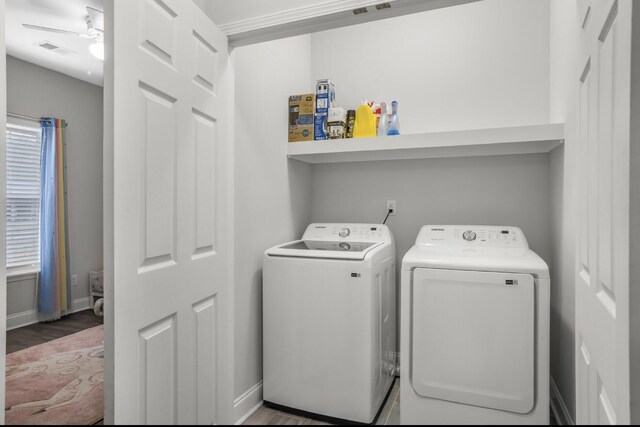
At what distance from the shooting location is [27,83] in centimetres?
364

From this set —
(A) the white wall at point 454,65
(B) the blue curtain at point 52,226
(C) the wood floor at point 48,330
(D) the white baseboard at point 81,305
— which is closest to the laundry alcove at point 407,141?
(A) the white wall at point 454,65

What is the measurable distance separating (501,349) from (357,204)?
133 centimetres

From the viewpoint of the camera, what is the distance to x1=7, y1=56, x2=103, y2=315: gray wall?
360 centimetres

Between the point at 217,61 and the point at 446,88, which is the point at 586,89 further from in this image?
the point at 446,88

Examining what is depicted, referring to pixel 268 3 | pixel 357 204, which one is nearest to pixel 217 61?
pixel 268 3

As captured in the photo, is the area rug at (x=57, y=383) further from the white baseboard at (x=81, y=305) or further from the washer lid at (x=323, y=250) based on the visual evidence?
the washer lid at (x=323, y=250)

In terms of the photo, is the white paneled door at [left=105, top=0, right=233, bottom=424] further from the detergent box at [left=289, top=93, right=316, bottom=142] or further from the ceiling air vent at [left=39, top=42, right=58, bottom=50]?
the ceiling air vent at [left=39, top=42, right=58, bottom=50]

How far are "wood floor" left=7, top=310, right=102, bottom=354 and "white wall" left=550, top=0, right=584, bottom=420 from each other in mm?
3799

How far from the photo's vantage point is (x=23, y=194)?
12.2ft

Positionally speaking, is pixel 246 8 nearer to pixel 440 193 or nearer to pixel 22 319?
pixel 440 193

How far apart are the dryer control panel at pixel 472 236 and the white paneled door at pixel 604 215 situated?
100 centimetres

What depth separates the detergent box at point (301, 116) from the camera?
8.08ft

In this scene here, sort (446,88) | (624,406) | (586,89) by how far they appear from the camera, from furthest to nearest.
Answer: (446,88) → (586,89) → (624,406)

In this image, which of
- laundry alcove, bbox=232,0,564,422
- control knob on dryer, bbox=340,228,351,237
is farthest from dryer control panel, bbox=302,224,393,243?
laundry alcove, bbox=232,0,564,422
